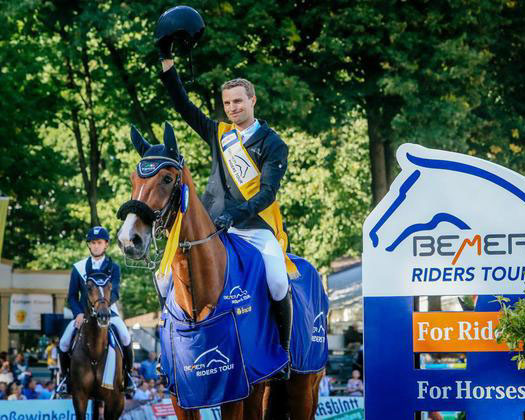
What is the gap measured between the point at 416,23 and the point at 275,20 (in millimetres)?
2872

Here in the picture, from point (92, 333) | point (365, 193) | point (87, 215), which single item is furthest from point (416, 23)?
point (87, 215)

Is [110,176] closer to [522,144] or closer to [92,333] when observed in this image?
[522,144]

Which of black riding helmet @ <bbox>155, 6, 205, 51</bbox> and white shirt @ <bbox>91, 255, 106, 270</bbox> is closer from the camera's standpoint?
black riding helmet @ <bbox>155, 6, 205, 51</bbox>

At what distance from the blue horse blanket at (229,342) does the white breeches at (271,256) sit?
0.18 ft

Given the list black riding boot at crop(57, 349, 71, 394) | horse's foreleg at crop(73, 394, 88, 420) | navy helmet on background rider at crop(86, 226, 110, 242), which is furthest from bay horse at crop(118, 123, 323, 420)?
black riding boot at crop(57, 349, 71, 394)

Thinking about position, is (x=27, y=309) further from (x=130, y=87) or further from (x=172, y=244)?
(x=172, y=244)

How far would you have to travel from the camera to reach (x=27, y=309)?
33438 mm

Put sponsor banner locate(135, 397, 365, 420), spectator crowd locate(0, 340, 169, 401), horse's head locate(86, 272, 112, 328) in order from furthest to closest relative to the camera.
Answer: spectator crowd locate(0, 340, 169, 401), sponsor banner locate(135, 397, 365, 420), horse's head locate(86, 272, 112, 328)

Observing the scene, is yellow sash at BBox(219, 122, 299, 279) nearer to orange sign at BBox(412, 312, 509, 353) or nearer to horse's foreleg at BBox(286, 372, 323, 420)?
orange sign at BBox(412, 312, 509, 353)

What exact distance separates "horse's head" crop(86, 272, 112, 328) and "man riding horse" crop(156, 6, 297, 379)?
4.95 m

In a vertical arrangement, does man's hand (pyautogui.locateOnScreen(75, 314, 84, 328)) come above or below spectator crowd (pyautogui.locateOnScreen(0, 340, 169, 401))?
above

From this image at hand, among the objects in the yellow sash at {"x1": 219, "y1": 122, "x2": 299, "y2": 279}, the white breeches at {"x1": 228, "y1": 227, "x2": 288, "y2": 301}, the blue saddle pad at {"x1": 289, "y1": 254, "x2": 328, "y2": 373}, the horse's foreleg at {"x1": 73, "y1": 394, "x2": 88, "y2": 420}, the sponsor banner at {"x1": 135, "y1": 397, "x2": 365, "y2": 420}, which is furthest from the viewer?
the sponsor banner at {"x1": 135, "y1": 397, "x2": 365, "y2": 420}

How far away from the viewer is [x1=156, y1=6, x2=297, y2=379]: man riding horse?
25.6 ft

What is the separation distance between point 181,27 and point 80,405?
269 inches
